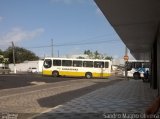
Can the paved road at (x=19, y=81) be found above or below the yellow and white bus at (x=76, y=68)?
below

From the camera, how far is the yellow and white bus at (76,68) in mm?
50281

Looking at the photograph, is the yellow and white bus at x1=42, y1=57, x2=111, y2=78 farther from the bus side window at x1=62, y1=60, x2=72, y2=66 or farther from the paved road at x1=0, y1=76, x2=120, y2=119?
the paved road at x1=0, y1=76, x2=120, y2=119

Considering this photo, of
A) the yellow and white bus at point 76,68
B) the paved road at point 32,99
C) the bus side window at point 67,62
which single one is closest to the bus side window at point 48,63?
the yellow and white bus at point 76,68

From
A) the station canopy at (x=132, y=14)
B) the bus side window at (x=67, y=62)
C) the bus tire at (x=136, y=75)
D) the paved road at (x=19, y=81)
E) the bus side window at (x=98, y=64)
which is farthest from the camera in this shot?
the bus tire at (x=136, y=75)

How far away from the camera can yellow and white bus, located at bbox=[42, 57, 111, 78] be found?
5028cm

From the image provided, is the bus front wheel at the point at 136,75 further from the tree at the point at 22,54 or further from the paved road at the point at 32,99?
the tree at the point at 22,54

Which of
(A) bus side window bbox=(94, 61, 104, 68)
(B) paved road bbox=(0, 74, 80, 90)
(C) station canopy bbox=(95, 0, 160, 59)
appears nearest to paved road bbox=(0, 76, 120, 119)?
(C) station canopy bbox=(95, 0, 160, 59)

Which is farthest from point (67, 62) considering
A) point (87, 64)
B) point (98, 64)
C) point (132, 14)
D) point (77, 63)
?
point (132, 14)

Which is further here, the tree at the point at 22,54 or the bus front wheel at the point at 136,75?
the tree at the point at 22,54

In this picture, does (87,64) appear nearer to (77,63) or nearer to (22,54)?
(77,63)

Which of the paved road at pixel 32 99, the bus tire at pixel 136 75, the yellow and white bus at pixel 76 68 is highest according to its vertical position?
the yellow and white bus at pixel 76 68

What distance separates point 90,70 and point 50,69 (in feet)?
17.7

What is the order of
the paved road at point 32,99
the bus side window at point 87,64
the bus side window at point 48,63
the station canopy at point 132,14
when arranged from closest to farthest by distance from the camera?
the station canopy at point 132,14 → the paved road at point 32,99 → the bus side window at point 48,63 → the bus side window at point 87,64

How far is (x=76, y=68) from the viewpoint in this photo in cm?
5041
